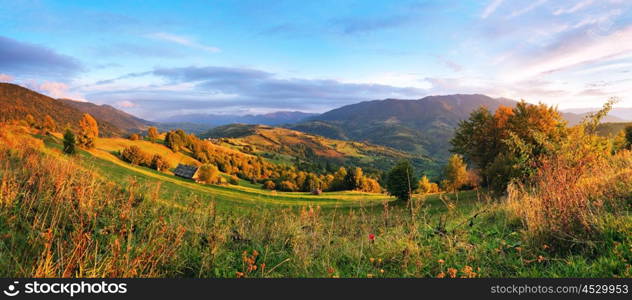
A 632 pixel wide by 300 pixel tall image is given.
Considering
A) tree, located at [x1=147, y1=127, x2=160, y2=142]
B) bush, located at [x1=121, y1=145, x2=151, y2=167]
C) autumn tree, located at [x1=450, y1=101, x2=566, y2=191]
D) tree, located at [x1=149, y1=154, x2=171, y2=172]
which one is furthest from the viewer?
tree, located at [x1=147, y1=127, x2=160, y2=142]

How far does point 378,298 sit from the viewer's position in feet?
11.7

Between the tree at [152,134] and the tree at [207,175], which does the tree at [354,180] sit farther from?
the tree at [152,134]

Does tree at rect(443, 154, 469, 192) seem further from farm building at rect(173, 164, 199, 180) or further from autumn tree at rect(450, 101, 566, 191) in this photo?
farm building at rect(173, 164, 199, 180)

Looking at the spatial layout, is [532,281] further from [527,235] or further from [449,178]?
[449,178]

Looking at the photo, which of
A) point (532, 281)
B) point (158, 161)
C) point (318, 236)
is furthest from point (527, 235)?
point (158, 161)

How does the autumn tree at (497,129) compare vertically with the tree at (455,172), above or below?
above

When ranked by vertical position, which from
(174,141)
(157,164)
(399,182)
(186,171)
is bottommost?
(186,171)

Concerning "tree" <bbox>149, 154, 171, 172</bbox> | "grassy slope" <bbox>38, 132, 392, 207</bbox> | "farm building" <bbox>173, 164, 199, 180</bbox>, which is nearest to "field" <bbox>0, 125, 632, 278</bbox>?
"grassy slope" <bbox>38, 132, 392, 207</bbox>

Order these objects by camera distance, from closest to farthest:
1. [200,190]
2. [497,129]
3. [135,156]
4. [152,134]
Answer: [200,190] → [497,129] → [135,156] → [152,134]

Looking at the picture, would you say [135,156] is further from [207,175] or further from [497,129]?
[497,129]

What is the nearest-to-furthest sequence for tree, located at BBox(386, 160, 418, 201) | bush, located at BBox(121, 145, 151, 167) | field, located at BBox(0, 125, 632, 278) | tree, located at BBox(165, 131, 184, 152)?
field, located at BBox(0, 125, 632, 278)
tree, located at BBox(386, 160, 418, 201)
bush, located at BBox(121, 145, 151, 167)
tree, located at BBox(165, 131, 184, 152)

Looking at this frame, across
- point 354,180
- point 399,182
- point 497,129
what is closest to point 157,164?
point 354,180

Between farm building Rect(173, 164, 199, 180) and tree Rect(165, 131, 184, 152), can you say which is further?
tree Rect(165, 131, 184, 152)

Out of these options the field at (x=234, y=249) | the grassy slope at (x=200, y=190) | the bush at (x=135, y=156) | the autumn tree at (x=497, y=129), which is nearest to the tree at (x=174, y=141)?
the grassy slope at (x=200, y=190)
